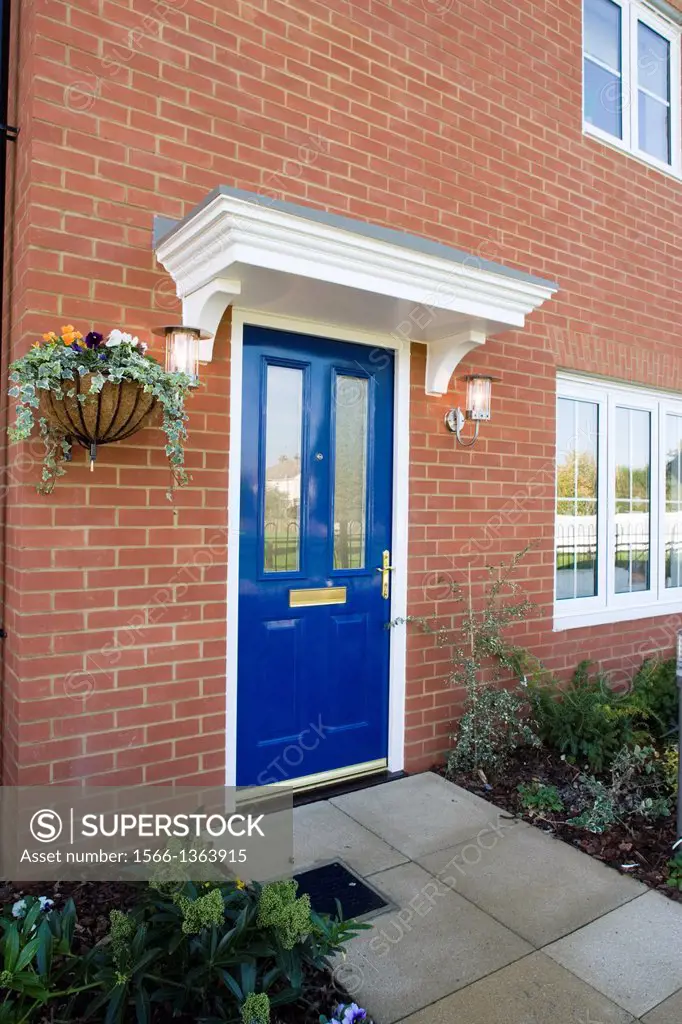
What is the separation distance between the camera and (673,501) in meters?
6.09

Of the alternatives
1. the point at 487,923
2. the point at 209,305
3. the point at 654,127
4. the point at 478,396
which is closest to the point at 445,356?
the point at 478,396

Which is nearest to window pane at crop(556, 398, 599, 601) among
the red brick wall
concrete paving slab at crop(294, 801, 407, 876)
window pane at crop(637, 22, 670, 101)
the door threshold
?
the red brick wall

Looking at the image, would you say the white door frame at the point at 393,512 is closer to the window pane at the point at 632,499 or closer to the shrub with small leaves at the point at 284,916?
the shrub with small leaves at the point at 284,916

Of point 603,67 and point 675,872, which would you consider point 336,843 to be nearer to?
point 675,872

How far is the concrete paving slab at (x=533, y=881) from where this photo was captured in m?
2.71

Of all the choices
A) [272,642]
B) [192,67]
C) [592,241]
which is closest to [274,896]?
[272,642]

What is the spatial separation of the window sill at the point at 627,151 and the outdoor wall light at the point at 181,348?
149 inches

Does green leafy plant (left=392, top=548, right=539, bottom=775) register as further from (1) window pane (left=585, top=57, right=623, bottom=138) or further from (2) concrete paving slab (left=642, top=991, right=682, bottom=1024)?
(1) window pane (left=585, top=57, right=623, bottom=138)

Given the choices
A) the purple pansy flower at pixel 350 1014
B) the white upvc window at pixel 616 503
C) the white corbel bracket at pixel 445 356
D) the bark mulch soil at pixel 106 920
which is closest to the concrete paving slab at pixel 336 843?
the bark mulch soil at pixel 106 920

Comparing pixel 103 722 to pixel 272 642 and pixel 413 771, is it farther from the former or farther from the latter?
pixel 413 771

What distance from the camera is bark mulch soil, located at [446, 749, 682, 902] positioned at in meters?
3.12

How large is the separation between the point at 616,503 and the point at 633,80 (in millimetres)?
3315

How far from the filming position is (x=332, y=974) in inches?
90.3

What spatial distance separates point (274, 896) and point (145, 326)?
233 cm
